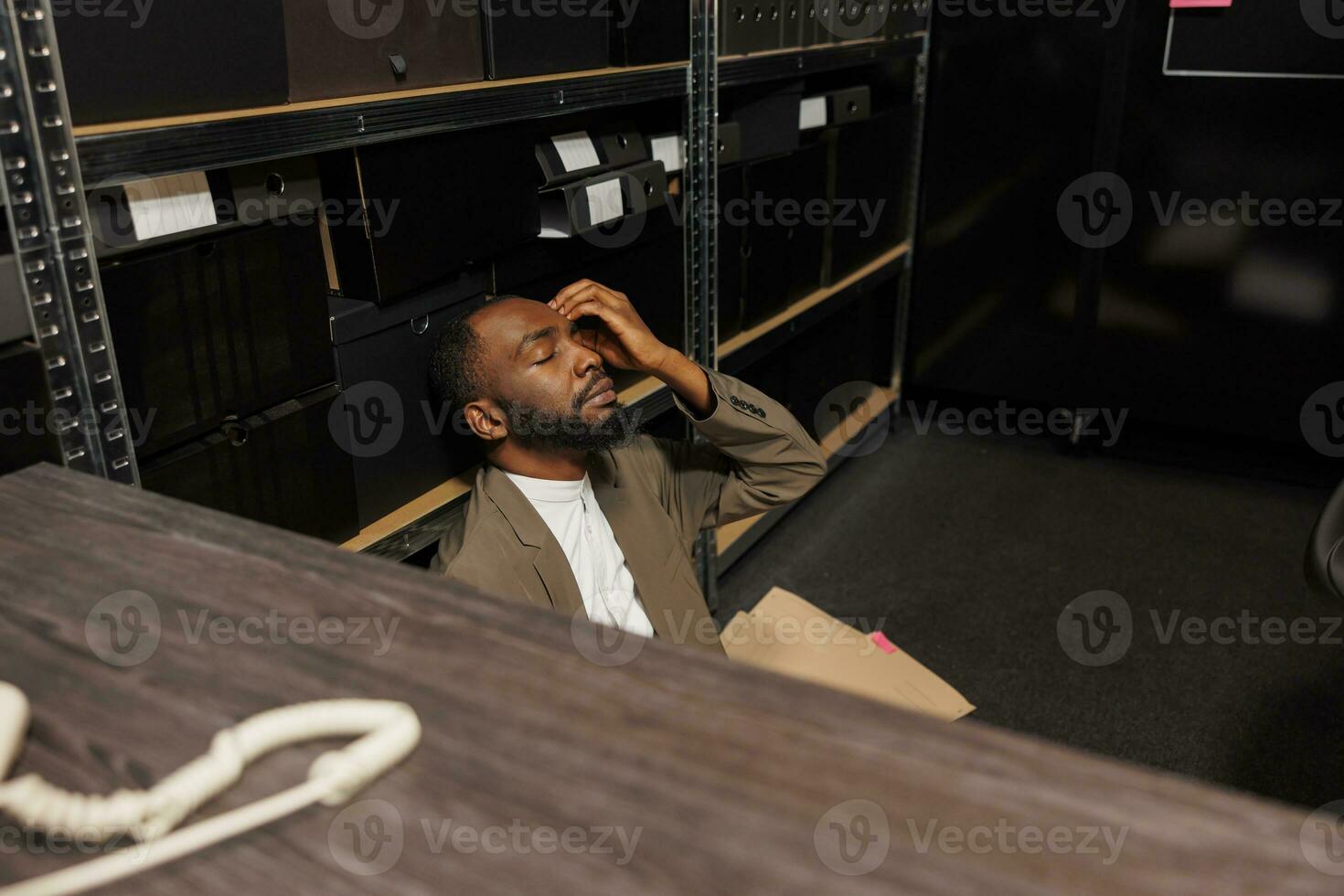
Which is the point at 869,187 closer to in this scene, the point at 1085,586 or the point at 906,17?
the point at 906,17

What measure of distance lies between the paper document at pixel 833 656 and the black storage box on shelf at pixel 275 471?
88cm

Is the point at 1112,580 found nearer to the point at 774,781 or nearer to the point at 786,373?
the point at 786,373

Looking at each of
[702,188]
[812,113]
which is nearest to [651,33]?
[702,188]

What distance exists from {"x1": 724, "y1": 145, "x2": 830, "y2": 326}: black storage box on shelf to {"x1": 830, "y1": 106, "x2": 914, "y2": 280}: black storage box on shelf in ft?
0.28

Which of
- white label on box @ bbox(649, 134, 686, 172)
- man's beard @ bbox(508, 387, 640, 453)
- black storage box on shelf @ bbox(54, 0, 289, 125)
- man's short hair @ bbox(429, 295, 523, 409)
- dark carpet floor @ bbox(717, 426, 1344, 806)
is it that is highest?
black storage box on shelf @ bbox(54, 0, 289, 125)

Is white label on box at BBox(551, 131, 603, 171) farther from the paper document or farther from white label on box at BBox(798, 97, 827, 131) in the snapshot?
the paper document

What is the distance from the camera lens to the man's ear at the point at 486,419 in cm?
143

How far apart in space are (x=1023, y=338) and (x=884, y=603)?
110cm

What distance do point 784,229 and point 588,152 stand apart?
0.74 meters

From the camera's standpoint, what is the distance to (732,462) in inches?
67.8

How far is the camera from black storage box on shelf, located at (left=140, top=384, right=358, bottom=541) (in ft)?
3.86

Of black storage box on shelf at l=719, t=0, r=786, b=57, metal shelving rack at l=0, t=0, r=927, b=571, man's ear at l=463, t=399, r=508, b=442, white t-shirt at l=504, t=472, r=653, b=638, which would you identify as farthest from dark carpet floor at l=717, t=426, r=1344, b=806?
metal shelving rack at l=0, t=0, r=927, b=571

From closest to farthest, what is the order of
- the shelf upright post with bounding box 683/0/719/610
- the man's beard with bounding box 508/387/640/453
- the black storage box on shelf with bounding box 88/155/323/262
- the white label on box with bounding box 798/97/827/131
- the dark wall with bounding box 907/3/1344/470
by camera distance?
the black storage box on shelf with bounding box 88/155/323/262 < the man's beard with bounding box 508/387/640/453 < the shelf upright post with bounding box 683/0/719/610 < the white label on box with bounding box 798/97/827/131 < the dark wall with bounding box 907/3/1344/470

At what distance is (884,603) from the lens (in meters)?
2.39
